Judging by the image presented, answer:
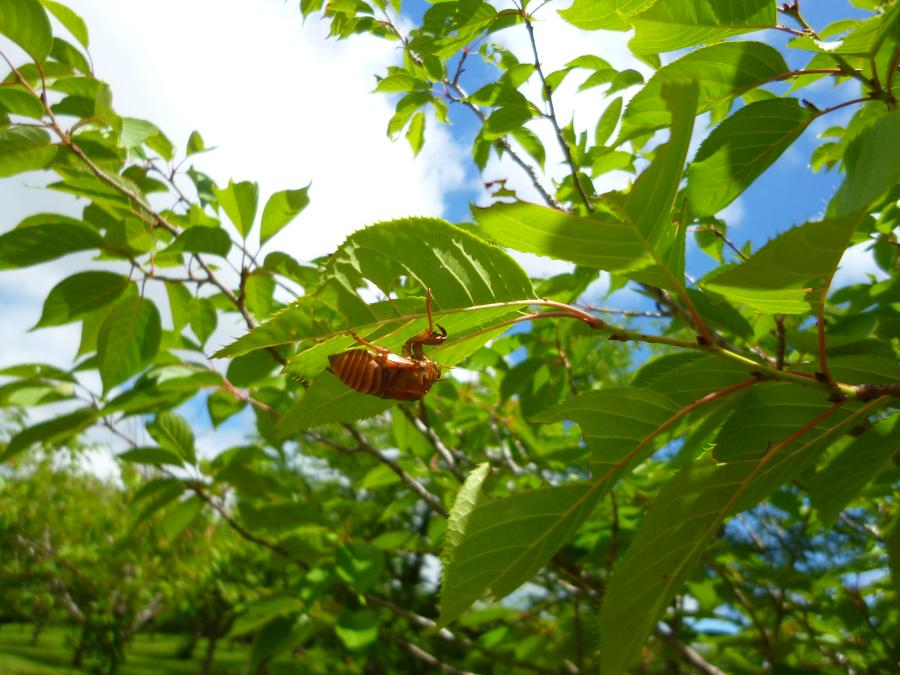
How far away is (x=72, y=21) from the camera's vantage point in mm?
2332

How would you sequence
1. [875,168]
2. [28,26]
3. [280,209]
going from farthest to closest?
[280,209], [28,26], [875,168]

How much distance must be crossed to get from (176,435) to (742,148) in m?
2.42

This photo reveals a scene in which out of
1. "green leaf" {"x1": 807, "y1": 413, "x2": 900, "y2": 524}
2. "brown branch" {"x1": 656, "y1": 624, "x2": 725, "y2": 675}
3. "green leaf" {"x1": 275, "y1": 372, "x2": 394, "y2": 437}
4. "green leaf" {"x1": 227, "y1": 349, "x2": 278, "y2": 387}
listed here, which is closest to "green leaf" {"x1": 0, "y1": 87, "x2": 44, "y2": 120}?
"green leaf" {"x1": 227, "y1": 349, "x2": 278, "y2": 387}

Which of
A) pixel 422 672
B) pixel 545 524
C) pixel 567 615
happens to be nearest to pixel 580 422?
pixel 545 524

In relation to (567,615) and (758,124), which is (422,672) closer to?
(567,615)

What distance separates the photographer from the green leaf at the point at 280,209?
2189mm

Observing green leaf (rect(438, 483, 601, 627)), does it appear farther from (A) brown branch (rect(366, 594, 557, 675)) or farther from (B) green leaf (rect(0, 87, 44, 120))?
(B) green leaf (rect(0, 87, 44, 120))

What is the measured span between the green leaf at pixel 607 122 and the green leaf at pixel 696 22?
1.02 metres

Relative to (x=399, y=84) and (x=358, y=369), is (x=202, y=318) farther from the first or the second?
(x=358, y=369)

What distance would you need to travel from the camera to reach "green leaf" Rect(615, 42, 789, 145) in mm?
1336

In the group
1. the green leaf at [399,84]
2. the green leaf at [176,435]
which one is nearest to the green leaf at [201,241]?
the green leaf at [399,84]

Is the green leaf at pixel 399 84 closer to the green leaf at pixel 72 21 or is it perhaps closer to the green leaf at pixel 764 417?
the green leaf at pixel 72 21

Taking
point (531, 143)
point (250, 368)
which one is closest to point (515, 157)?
point (531, 143)

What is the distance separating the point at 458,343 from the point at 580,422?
22cm
